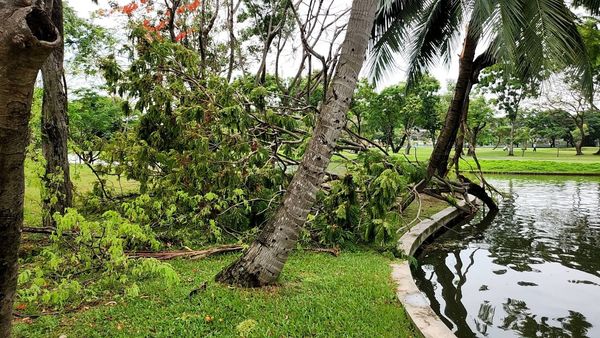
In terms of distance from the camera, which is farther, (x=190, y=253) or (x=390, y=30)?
(x=390, y=30)

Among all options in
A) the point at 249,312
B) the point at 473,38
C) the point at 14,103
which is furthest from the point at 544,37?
the point at 14,103

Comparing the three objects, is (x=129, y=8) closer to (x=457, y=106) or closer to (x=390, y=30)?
(x=390, y=30)

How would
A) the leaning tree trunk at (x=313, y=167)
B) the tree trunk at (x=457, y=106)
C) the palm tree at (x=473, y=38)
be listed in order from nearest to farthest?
1. the leaning tree trunk at (x=313, y=167)
2. the palm tree at (x=473, y=38)
3. the tree trunk at (x=457, y=106)

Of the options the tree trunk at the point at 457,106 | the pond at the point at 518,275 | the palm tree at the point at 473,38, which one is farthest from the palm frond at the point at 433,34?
the pond at the point at 518,275

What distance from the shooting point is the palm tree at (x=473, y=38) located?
6598mm

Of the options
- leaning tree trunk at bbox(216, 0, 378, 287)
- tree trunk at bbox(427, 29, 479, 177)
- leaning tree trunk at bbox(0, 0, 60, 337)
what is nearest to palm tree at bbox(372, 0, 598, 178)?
tree trunk at bbox(427, 29, 479, 177)

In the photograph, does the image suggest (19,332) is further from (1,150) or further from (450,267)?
(450,267)

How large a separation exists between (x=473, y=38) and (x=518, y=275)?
17.1ft

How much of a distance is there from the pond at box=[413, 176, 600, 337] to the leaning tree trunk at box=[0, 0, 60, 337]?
408 cm

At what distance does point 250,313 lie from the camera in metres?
3.63

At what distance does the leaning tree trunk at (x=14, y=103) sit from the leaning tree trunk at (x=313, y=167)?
2574 mm

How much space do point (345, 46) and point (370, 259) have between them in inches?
126

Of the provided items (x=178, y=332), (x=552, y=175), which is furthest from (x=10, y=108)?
(x=552, y=175)

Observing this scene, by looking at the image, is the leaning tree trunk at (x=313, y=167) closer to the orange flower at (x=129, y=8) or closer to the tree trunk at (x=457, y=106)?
the tree trunk at (x=457, y=106)
